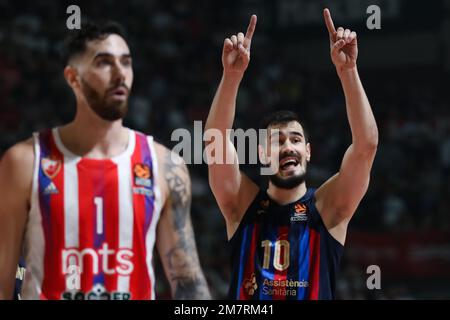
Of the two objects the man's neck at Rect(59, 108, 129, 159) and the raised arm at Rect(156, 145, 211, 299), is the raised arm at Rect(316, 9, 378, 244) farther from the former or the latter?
the man's neck at Rect(59, 108, 129, 159)

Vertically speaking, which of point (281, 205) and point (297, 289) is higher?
point (281, 205)

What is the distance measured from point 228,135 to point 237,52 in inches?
17.6

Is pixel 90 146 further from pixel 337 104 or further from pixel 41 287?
pixel 337 104

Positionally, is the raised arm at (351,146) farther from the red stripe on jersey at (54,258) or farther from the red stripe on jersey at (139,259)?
the red stripe on jersey at (54,258)

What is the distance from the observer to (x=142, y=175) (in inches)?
174

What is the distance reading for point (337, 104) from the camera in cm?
1557

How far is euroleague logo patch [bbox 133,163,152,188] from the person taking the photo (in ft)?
14.4

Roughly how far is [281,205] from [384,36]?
41.1 ft

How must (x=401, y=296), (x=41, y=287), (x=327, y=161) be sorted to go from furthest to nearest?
(x=327, y=161) < (x=401, y=296) < (x=41, y=287)

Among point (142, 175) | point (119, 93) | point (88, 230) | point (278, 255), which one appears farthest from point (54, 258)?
point (278, 255)

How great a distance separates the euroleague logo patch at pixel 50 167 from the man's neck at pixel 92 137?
12 cm

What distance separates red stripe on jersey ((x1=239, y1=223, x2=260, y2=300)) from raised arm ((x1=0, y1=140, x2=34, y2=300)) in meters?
1.23

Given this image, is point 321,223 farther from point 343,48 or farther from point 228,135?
point 343,48
